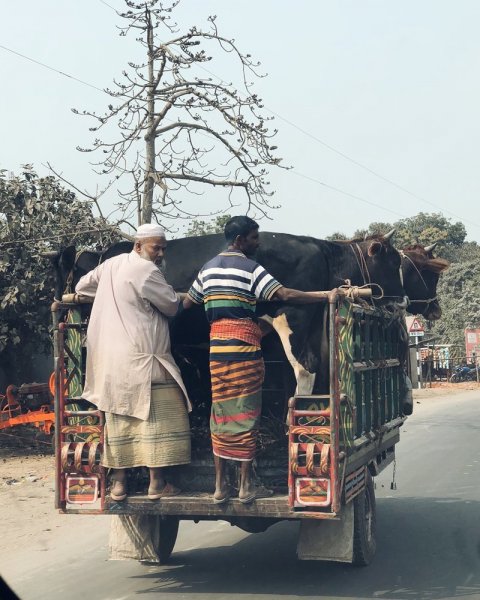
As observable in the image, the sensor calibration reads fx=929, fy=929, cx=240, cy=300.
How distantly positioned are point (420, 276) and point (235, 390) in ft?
12.7

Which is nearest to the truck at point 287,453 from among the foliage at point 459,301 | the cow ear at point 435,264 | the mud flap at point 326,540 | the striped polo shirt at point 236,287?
the mud flap at point 326,540

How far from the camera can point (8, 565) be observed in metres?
7.03

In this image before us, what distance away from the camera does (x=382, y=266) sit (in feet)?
26.4

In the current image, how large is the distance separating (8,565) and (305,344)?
9.39 ft

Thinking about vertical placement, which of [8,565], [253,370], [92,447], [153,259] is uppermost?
[153,259]

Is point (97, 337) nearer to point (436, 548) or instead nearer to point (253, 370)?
point (253, 370)

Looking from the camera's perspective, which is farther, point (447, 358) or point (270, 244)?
point (447, 358)

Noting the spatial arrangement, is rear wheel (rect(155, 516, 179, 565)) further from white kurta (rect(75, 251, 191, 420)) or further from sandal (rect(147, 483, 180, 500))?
white kurta (rect(75, 251, 191, 420))

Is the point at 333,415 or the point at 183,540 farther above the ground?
the point at 333,415

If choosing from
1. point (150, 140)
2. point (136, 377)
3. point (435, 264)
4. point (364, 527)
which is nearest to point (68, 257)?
point (136, 377)

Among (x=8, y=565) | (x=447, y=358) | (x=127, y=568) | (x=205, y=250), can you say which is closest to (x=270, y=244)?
(x=205, y=250)

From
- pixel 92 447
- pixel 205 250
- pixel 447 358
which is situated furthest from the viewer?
pixel 447 358

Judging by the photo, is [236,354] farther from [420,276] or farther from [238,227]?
[420,276]

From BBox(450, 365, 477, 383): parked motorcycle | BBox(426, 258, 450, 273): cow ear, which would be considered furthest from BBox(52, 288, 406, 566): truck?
BBox(450, 365, 477, 383): parked motorcycle
